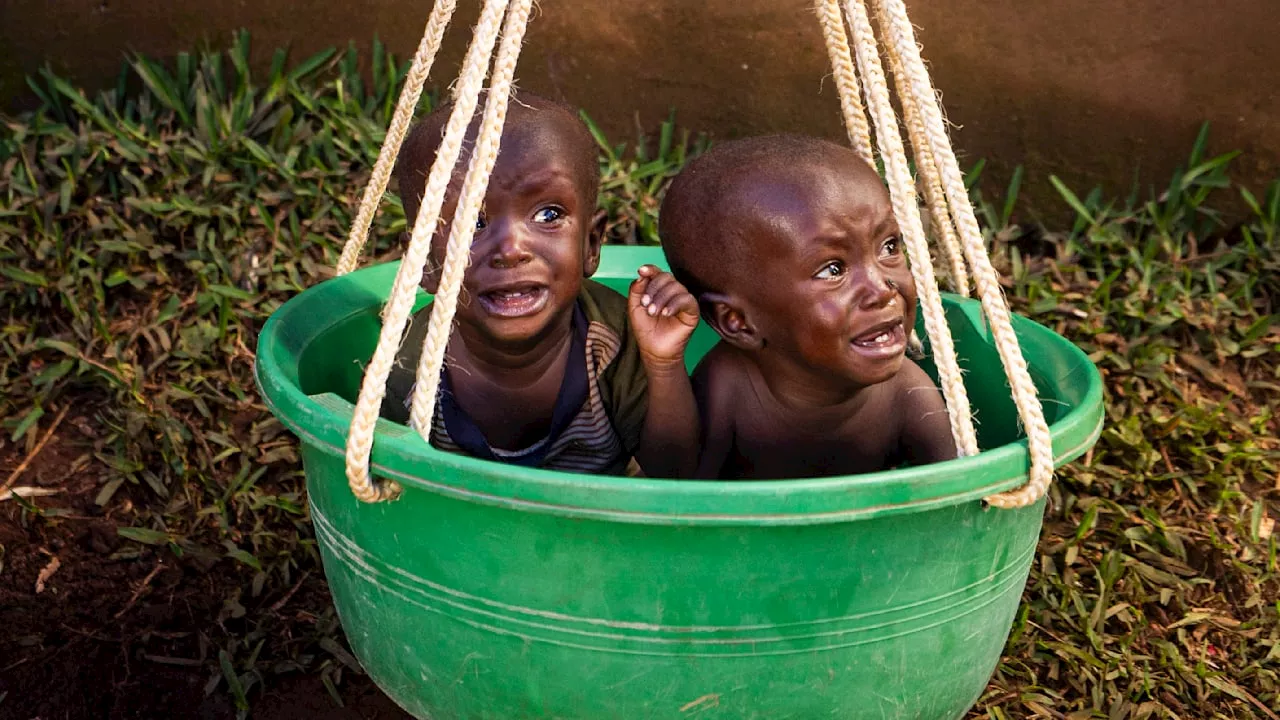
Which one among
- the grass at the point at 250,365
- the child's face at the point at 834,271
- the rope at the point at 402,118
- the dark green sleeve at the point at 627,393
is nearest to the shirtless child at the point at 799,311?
the child's face at the point at 834,271

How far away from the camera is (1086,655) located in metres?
2.38

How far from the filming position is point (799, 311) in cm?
183

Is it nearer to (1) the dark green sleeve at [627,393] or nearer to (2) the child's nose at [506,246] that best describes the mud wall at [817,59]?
(1) the dark green sleeve at [627,393]

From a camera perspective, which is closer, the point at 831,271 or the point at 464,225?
the point at 464,225

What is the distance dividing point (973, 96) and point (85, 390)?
2.17 meters

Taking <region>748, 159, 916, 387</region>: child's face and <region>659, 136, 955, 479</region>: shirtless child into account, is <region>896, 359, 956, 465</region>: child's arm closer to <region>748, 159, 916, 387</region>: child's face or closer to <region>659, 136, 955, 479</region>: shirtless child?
<region>659, 136, 955, 479</region>: shirtless child

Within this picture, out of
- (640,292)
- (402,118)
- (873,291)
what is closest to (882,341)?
(873,291)

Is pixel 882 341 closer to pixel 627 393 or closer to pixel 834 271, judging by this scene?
pixel 834 271

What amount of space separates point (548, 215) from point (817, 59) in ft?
4.65

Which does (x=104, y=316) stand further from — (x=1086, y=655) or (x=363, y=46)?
(x=1086, y=655)

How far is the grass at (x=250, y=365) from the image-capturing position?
7.98 ft

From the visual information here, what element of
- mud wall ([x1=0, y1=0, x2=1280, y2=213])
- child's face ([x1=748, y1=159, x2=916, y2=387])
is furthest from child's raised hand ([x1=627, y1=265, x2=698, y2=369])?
mud wall ([x1=0, y1=0, x2=1280, y2=213])

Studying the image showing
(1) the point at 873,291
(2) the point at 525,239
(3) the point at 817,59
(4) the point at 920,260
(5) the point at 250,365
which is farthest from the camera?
(3) the point at 817,59

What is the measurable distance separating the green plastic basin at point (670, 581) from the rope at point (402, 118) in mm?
502
